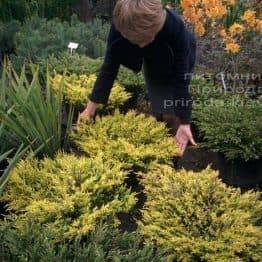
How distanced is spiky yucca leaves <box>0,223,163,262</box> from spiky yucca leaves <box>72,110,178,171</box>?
71 cm

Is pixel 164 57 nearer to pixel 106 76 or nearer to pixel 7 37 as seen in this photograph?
pixel 106 76

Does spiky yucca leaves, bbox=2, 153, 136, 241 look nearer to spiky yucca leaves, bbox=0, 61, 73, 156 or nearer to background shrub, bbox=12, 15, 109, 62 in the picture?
spiky yucca leaves, bbox=0, 61, 73, 156

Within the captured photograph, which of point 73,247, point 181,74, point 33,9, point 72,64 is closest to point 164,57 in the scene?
point 181,74

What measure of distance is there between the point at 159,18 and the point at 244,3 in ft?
10.6

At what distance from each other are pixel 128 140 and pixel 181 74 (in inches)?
20.7

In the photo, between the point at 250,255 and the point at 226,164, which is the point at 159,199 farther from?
the point at 226,164

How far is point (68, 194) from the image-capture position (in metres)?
2.56

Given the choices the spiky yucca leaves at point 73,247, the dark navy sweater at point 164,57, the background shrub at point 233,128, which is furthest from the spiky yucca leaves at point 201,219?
the background shrub at point 233,128

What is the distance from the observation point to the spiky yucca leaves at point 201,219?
7.56 ft

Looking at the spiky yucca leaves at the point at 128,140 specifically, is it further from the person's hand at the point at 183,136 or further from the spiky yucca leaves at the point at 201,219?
the spiky yucca leaves at the point at 201,219

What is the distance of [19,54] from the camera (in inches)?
216

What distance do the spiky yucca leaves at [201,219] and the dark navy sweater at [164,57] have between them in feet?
1.93

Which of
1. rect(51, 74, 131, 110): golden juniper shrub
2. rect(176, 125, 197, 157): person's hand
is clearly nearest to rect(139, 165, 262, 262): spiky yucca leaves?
rect(176, 125, 197, 157): person's hand

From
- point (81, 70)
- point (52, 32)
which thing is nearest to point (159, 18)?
point (81, 70)
